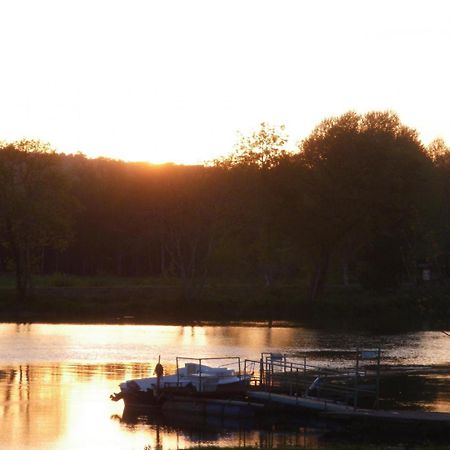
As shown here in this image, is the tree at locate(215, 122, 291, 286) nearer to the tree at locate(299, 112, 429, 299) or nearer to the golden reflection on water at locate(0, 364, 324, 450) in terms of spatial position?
the tree at locate(299, 112, 429, 299)

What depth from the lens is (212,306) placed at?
102m

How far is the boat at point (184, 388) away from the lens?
158ft

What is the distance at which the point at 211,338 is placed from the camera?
80500mm

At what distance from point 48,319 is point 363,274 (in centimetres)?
3268

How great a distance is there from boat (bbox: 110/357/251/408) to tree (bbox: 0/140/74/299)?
166ft

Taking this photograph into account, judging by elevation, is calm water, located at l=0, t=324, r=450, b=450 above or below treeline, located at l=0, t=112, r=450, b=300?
below

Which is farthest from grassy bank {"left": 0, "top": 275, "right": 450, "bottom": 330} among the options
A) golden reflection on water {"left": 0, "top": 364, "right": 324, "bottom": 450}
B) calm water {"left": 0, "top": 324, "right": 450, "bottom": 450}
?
golden reflection on water {"left": 0, "top": 364, "right": 324, "bottom": 450}

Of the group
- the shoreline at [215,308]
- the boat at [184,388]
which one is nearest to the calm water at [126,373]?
the boat at [184,388]

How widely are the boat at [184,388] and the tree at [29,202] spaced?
50689 mm

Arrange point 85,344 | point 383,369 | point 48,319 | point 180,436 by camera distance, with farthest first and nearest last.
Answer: point 48,319 < point 85,344 < point 383,369 < point 180,436

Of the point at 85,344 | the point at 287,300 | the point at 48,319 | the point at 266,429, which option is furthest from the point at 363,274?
the point at 266,429

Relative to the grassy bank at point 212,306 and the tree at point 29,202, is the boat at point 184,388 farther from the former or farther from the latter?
the tree at point 29,202

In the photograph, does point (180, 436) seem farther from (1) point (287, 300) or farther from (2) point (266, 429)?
(1) point (287, 300)

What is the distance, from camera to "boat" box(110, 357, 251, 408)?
1895 inches
